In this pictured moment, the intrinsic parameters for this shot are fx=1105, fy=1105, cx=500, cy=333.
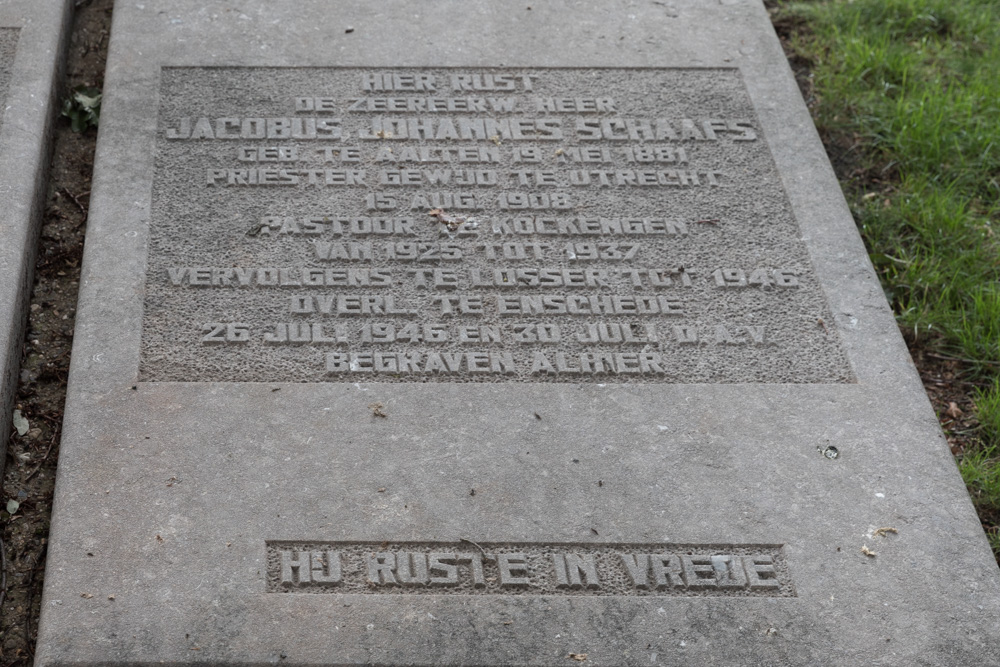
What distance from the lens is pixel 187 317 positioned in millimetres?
2939

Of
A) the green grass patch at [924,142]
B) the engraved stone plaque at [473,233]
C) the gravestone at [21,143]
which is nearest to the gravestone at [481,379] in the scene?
the engraved stone plaque at [473,233]

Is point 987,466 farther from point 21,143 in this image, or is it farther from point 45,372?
point 21,143

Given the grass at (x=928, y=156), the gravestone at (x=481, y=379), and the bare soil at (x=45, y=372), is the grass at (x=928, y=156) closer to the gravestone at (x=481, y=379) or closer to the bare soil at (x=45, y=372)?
the gravestone at (x=481, y=379)

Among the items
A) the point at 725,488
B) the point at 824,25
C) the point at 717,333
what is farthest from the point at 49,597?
the point at 824,25

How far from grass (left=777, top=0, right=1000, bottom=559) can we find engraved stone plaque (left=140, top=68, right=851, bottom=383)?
596 mm

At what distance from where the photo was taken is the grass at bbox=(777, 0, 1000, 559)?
3.50 metres

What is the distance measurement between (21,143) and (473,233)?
140cm

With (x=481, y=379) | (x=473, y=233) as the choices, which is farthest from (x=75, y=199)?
(x=481, y=379)

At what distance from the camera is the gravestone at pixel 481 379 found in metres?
2.43

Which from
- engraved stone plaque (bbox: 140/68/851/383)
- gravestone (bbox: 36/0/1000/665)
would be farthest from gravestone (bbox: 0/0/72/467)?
engraved stone plaque (bbox: 140/68/851/383)

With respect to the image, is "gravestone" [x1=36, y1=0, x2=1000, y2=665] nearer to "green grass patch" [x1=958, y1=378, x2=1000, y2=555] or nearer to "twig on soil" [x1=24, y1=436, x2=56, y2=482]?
"twig on soil" [x1=24, y1=436, x2=56, y2=482]

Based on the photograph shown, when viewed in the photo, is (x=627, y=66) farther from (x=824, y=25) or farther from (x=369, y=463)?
(x=369, y=463)

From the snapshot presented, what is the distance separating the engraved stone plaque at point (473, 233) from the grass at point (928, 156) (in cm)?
60

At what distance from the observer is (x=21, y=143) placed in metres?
3.33
